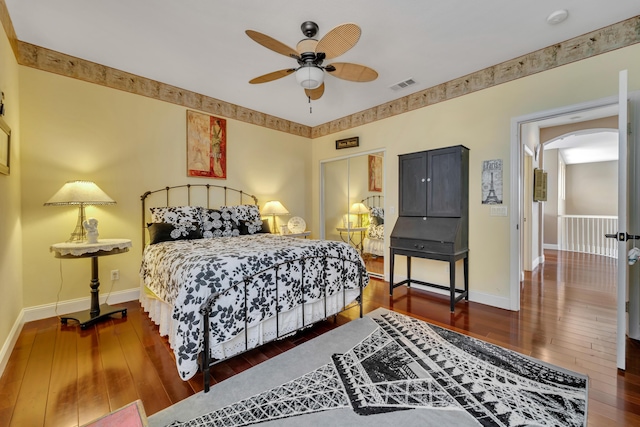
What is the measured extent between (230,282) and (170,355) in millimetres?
899

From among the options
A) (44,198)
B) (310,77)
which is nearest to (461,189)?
(310,77)

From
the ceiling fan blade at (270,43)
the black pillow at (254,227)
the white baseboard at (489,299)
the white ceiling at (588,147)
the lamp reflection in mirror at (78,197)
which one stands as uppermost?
the white ceiling at (588,147)

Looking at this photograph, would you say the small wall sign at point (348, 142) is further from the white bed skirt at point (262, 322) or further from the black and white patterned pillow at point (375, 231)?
the white bed skirt at point (262, 322)

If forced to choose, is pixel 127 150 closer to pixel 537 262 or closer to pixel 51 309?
pixel 51 309

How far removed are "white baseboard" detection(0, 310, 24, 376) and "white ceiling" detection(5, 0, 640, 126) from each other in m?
2.76

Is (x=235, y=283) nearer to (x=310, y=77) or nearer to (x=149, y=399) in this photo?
(x=149, y=399)

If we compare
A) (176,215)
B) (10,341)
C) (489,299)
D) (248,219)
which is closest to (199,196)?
(176,215)

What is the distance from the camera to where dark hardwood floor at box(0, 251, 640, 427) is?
163 centimetres

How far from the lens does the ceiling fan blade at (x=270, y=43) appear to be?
1.99 m

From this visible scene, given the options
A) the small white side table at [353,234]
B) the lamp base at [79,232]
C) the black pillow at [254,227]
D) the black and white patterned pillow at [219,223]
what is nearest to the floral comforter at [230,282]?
the black and white patterned pillow at [219,223]

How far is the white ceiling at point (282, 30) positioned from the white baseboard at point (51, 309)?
2752 mm

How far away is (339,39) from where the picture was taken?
6.64 feet

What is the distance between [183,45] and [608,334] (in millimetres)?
4953

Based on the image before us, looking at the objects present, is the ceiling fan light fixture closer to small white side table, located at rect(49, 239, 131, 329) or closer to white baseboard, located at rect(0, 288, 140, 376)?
small white side table, located at rect(49, 239, 131, 329)
